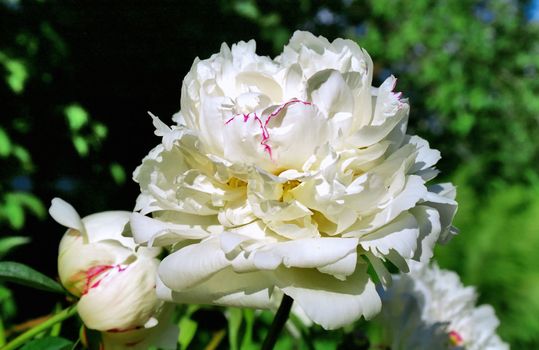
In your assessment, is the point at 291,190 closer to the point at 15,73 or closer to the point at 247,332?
the point at 247,332

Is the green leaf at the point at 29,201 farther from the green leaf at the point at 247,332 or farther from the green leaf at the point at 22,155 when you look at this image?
the green leaf at the point at 247,332

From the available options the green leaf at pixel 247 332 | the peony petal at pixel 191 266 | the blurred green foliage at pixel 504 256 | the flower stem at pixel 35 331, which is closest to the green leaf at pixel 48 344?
Answer: the flower stem at pixel 35 331

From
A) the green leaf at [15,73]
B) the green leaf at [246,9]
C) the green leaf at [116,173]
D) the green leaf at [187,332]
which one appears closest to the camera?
the green leaf at [187,332]

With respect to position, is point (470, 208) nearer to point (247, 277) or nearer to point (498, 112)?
point (498, 112)

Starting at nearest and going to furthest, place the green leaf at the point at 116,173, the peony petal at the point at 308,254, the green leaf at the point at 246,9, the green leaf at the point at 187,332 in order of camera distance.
→ the peony petal at the point at 308,254, the green leaf at the point at 187,332, the green leaf at the point at 116,173, the green leaf at the point at 246,9

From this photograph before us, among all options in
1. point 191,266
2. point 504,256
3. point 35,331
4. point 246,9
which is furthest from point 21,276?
point 504,256

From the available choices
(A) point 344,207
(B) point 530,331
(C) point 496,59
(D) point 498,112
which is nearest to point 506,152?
(D) point 498,112

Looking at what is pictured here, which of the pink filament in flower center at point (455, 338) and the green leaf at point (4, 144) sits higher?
the pink filament in flower center at point (455, 338)
